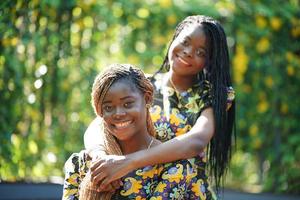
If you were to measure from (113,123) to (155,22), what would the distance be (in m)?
2.20

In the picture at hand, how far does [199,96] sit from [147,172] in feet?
2.16

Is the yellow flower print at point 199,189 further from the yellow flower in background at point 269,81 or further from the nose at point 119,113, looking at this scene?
the yellow flower in background at point 269,81

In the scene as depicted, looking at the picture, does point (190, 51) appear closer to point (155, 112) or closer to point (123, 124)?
point (155, 112)

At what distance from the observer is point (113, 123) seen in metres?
2.43

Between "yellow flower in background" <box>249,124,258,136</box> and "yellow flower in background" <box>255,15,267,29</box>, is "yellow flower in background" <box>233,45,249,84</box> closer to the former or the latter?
"yellow flower in background" <box>255,15,267,29</box>

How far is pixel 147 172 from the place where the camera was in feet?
8.13

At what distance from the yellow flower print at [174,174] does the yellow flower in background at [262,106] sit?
110 inches

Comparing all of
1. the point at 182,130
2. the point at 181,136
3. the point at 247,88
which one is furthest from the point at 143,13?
the point at 181,136

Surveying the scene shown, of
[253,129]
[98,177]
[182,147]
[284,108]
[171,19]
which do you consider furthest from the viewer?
[253,129]

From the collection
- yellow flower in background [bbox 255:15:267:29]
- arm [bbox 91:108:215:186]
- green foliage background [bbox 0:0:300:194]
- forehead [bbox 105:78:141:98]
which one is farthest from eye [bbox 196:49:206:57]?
yellow flower in background [bbox 255:15:267:29]

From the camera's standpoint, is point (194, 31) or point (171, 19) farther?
point (171, 19)

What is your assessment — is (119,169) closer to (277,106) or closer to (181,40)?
(181,40)

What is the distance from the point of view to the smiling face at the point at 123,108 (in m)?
2.39

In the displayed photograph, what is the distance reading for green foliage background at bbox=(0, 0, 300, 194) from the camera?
3.84m
